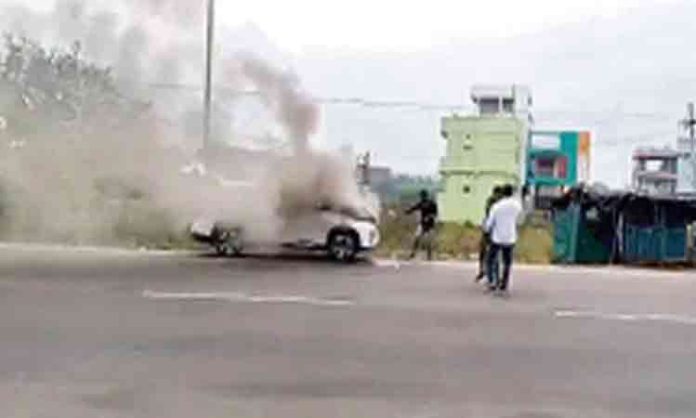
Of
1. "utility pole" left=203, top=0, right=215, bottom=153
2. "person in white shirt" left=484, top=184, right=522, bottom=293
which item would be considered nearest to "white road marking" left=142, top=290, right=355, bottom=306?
"person in white shirt" left=484, top=184, right=522, bottom=293

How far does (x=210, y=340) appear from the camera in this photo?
10.6 metres

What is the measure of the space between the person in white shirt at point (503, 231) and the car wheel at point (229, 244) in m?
6.70

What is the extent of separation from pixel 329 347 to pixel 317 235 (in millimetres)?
11734

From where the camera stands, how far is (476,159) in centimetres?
4719

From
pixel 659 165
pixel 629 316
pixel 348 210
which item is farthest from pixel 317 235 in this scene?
pixel 659 165

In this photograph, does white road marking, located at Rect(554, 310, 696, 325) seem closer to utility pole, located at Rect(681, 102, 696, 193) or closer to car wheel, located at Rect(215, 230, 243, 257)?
car wheel, located at Rect(215, 230, 243, 257)

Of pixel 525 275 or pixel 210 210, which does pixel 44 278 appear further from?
pixel 525 275

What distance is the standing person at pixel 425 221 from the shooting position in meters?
23.4

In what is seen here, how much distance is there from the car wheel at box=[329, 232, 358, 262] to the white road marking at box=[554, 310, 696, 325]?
8261 millimetres

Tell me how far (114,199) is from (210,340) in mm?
10710

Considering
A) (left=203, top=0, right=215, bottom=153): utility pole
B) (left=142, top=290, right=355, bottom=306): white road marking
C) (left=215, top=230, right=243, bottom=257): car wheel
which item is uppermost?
(left=203, top=0, right=215, bottom=153): utility pole

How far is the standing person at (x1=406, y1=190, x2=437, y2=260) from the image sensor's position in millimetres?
23438

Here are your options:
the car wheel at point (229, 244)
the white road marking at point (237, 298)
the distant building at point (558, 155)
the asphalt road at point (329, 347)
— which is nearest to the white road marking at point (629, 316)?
the asphalt road at point (329, 347)

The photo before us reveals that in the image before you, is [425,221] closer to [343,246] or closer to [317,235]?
[343,246]
